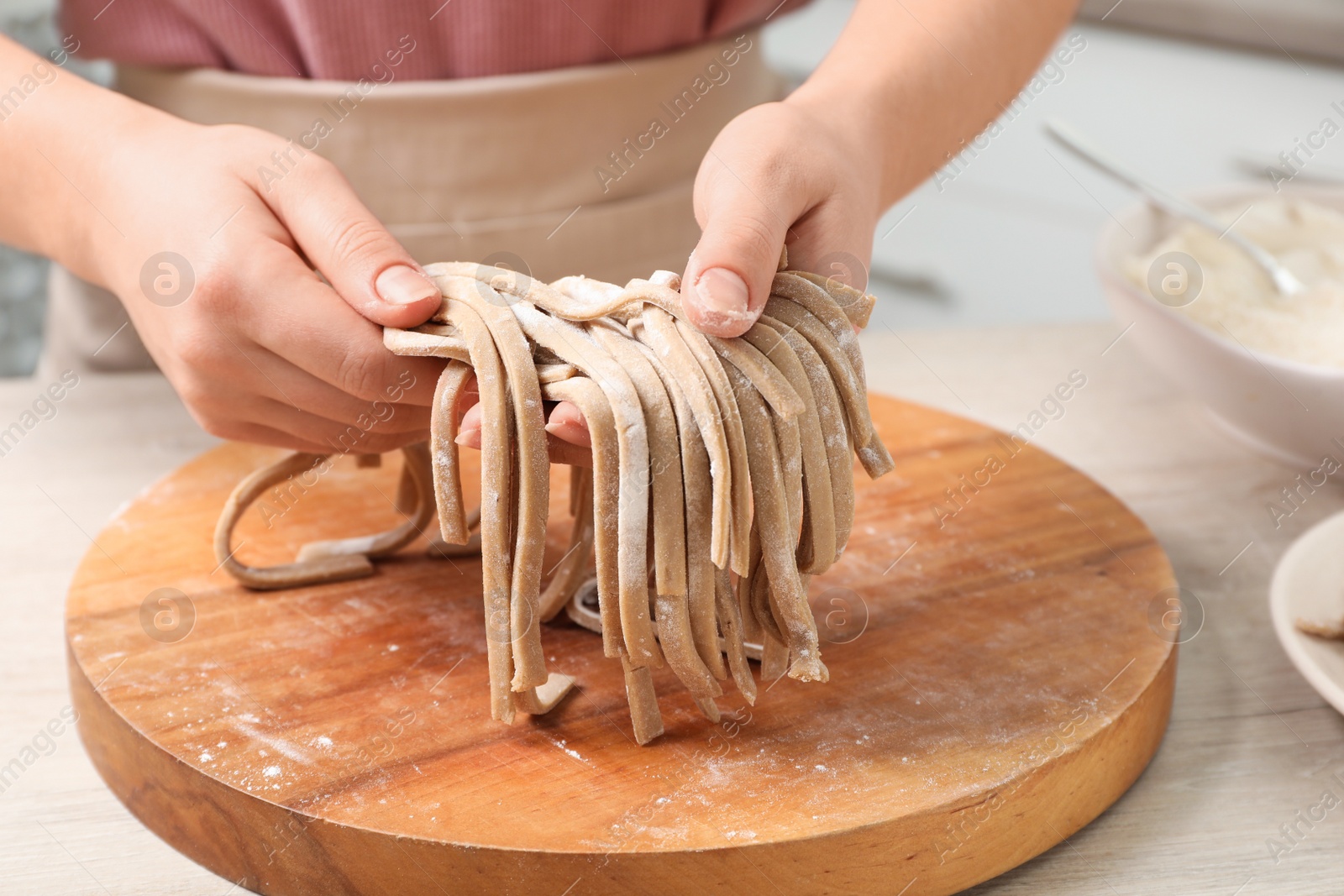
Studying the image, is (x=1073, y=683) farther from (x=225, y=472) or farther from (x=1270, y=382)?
(x=225, y=472)

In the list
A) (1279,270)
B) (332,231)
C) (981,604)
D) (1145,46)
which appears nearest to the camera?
(332,231)

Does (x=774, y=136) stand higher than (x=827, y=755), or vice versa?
(x=774, y=136)

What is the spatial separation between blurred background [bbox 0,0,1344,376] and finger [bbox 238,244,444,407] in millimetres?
2140

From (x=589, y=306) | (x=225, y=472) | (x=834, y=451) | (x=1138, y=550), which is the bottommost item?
(x=1138, y=550)

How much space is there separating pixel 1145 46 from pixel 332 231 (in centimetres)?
287

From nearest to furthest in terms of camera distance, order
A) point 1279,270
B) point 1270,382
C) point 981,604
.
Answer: point 981,604
point 1270,382
point 1279,270

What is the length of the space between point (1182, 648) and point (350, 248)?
102 centimetres

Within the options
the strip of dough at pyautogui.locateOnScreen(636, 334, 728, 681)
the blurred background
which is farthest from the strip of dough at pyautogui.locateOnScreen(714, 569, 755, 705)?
the blurred background

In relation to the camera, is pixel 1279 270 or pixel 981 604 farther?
pixel 1279 270

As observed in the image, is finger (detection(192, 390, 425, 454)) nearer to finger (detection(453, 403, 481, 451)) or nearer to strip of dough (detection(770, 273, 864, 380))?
finger (detection(453, 403, 481, 451))

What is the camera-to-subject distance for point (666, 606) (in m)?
1.10

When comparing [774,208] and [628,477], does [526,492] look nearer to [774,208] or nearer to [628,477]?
[628,477]

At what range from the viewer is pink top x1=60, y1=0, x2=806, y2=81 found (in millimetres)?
1651

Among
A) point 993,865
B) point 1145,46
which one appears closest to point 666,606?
point 993,865
